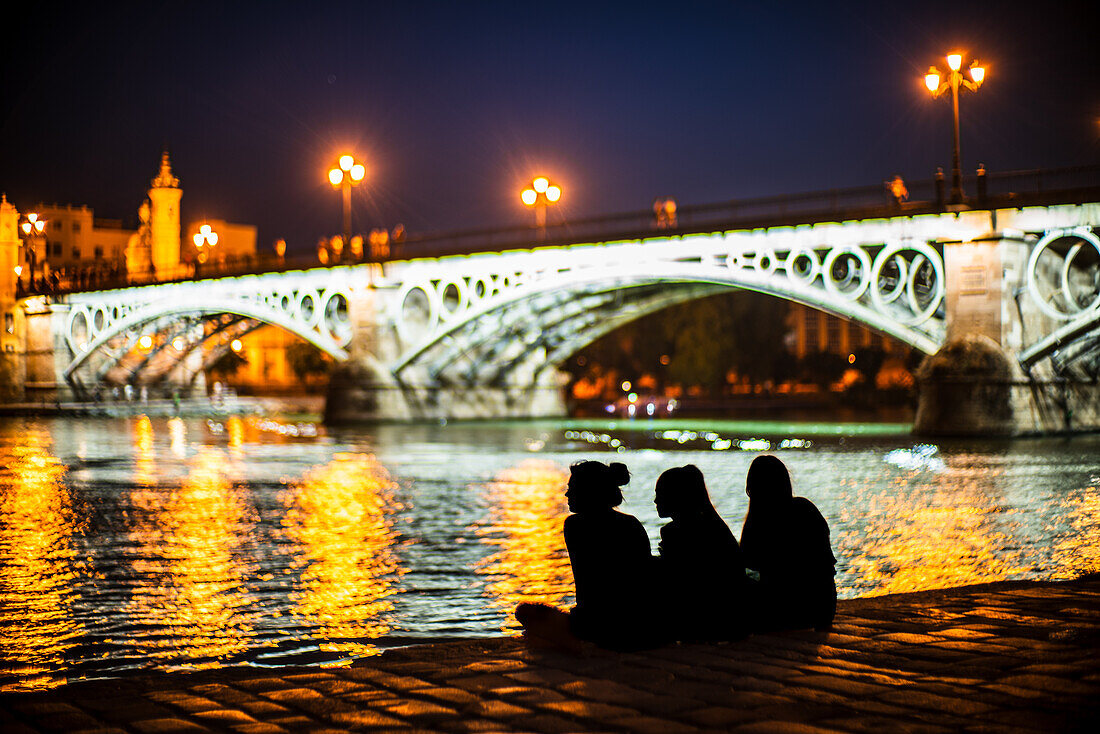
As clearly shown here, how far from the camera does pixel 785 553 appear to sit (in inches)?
224

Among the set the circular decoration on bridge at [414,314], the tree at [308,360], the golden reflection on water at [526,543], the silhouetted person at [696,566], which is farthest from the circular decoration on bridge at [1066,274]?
the tree at [308,360]

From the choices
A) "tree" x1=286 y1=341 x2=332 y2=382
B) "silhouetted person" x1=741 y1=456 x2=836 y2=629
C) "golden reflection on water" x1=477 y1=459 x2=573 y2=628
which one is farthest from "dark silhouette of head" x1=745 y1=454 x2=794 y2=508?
"tree" x1=286 y1=341 x2=332 y2=382

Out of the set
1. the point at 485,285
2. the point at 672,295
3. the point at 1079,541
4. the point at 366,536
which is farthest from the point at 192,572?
the point at 672,295

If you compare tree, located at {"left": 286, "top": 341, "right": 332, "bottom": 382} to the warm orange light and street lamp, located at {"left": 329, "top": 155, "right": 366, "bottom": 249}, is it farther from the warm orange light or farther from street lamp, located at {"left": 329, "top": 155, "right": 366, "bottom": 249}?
the warm orange light

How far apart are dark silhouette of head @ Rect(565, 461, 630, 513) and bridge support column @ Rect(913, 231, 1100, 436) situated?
85.9 ft

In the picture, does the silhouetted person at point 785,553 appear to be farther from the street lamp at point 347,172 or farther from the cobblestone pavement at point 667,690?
the street lamp at point 347,172

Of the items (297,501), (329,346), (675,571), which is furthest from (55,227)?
(675,571)

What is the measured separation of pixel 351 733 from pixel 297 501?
41.8ft

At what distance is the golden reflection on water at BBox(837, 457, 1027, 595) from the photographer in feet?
32.5

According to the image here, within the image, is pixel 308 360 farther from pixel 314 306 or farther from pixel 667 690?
pixel 667 690

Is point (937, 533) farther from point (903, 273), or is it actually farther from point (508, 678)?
point (903, 273)

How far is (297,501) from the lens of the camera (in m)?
16.6

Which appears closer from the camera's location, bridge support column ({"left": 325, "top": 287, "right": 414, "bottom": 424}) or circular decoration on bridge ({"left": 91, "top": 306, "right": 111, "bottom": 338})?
bridge support column ({"left": 325, "top": 287, "right": 414, "bottom": 424})

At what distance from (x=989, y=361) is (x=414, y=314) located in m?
24.0
